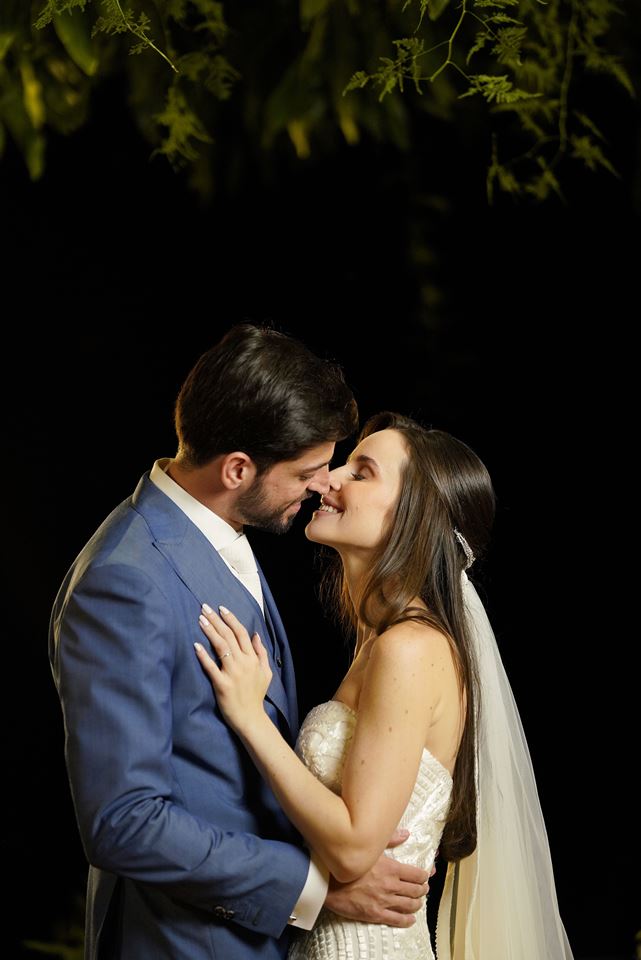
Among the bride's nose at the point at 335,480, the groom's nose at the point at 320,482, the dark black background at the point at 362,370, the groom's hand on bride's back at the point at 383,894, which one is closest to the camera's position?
the groom's hand on bride's back at the point at 383,894

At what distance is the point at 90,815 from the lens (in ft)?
5.47

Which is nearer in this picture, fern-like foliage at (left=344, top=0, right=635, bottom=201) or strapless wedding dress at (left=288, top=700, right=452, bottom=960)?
strapless wedding dress at (left=288, top=700, right=452, bottom=960)

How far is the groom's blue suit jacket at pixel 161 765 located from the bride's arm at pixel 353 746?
0.04m

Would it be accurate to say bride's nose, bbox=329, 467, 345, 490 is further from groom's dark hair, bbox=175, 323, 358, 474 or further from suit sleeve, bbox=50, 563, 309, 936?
suit sleeve, bbox=50, 563, 309, 936

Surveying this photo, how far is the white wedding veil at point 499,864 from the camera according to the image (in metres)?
2.12

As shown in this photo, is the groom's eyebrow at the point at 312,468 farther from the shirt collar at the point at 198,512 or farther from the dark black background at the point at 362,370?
the dark black background at the point at 362,370

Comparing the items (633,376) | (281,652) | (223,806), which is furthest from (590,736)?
(223,806)

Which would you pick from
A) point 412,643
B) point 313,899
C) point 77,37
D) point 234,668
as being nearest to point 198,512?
point 234,668

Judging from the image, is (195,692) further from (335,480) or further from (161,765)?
(335,480)

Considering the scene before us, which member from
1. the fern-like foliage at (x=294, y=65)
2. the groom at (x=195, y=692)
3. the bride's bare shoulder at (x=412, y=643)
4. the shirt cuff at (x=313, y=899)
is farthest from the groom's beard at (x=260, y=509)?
the fern-like foliage at (x=294, y=65)

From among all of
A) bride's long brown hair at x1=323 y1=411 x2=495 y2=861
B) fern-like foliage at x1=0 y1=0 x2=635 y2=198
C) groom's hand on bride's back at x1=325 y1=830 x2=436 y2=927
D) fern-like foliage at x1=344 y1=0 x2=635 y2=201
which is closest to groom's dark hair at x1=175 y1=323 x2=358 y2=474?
bride's long brown hair at x1=323 y1=411 x2=495 y2=861

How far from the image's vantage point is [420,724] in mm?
1903

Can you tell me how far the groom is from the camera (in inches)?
65.6

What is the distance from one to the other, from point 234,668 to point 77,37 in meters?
1.01
